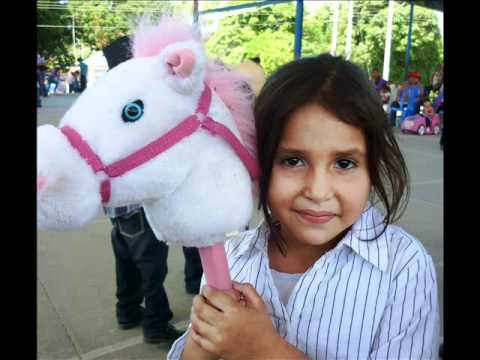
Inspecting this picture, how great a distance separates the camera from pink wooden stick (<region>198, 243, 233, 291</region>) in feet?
2.87

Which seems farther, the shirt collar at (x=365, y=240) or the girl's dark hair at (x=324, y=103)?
the shirt collar at (x=365, y=240)

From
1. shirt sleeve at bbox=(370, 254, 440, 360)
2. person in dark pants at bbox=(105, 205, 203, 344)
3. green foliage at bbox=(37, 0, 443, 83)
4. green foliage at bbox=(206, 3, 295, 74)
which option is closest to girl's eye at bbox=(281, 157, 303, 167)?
shirt sleeve at bbox=(370, 254, 440, 360)

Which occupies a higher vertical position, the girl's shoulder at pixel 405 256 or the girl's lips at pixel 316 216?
the girl's lips at pixel 316 216

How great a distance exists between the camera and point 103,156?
71cm

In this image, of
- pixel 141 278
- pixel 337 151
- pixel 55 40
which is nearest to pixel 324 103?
pixel 337 151

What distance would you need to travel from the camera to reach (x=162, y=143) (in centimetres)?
74

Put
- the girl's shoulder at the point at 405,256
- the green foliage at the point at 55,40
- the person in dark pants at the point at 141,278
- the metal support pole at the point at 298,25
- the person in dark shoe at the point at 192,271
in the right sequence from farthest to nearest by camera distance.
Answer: the green foliage at the point at 55,40, the metal support pole at the point at 298,25, the person in dark shoe at the point at 192,271, the person in dark pants at the point at 141,278, the girl's shoulder at the point at 405,256

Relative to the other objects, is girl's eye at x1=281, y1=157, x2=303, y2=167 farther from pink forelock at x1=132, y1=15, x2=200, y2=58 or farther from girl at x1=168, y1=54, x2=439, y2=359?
pink forelock at x1=132, y1=15, x2=200, y2=58

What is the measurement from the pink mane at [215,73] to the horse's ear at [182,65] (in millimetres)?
50

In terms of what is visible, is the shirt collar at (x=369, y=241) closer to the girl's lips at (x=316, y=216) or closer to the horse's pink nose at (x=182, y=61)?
the girl's lips at (x=316, y=216)

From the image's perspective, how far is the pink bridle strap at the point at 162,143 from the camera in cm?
70

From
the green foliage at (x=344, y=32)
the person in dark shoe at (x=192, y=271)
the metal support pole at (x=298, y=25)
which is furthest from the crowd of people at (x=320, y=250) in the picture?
the green foliage at (x=344, y=32)

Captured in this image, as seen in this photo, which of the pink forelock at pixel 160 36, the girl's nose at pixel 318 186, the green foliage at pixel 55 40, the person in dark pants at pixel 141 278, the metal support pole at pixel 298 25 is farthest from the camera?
the green foliage at pixel 55 40

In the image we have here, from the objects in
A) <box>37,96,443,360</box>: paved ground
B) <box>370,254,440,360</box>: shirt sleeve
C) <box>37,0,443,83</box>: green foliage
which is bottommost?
<box>37,96,443,360</box>: paved ground
